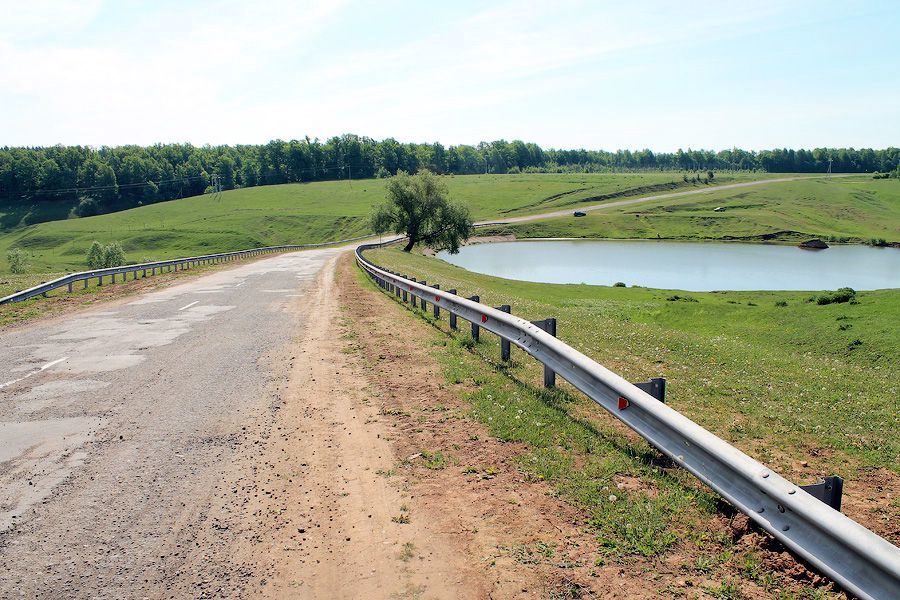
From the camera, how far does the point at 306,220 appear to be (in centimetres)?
13125

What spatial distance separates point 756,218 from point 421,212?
83398 mm

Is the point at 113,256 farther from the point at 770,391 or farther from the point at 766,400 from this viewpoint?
the point at 766,400

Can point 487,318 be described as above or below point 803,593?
above

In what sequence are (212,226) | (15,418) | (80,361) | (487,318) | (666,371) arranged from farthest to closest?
1. (212,226)
2. (80,361)
3. (487,318)
4. (666,371)
5. (15,418)

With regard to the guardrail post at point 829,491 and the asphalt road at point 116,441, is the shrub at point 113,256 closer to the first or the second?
the asphalt road at point 116,441

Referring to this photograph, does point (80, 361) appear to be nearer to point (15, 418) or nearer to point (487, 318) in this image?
point (15, 418)

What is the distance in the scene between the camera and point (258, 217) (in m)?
133

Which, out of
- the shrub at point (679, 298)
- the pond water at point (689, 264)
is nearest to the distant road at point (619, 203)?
the pond water at point (689, 264)

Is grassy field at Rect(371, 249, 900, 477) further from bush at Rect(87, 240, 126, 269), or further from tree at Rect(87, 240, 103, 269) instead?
tree at Rect(87, 240, 103, 269)

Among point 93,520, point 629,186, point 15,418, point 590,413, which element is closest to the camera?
point 93,520

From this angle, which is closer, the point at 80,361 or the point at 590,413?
the point at 590,413

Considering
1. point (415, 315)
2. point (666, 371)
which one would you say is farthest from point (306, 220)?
point (666, 371)

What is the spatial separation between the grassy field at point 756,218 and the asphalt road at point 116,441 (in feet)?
358

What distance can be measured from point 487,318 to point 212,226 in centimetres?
12573
